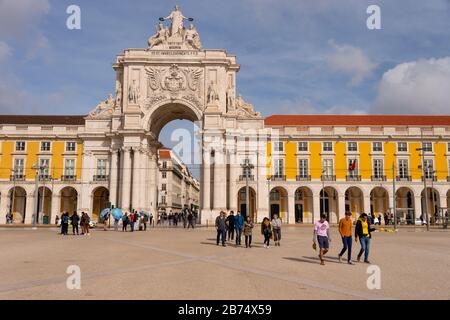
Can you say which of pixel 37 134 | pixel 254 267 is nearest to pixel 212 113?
pixel 37 134

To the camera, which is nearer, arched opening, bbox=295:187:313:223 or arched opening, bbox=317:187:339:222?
arched opening, bbox=317:187:339:222

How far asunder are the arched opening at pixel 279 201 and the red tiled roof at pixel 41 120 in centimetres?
3047

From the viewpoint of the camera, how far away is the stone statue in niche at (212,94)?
5331 cm

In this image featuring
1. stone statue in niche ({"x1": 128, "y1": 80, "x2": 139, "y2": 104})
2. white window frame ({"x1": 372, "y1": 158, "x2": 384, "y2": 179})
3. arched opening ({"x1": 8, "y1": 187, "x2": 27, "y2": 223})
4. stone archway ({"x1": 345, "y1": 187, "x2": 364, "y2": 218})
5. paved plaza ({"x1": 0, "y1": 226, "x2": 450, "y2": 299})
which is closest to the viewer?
paved plaza ({"x1": 0, "y1": 226, "x2": 450, "y2": 299})

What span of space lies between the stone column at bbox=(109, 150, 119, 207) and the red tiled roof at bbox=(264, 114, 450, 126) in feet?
72.6

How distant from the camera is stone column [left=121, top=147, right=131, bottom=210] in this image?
5181 centimetres

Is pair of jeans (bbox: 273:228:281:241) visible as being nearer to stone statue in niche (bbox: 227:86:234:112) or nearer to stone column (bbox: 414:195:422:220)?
stone statue in niche (bbox: 227:86:234:112)

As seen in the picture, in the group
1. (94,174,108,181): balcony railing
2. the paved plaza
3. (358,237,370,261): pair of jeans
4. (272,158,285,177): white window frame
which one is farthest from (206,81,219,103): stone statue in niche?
(358,237,370,261): pair of jeans

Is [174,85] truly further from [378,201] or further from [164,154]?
[164,154]

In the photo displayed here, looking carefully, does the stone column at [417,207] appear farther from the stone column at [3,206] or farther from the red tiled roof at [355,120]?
the stone column at [3,206]

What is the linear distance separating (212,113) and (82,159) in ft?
63.3

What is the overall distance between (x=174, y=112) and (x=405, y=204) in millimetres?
35091

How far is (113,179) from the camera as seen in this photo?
53.8 meters
